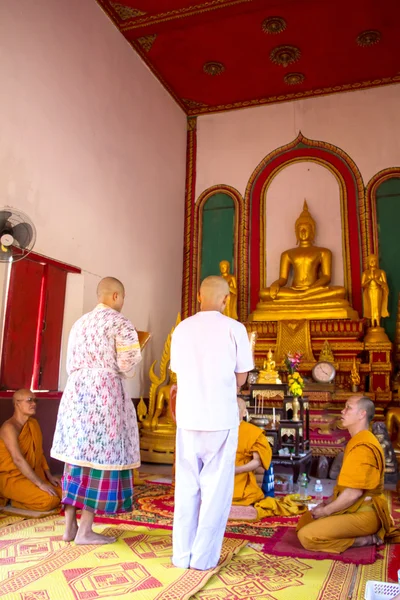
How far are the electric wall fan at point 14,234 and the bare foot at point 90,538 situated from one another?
200cm

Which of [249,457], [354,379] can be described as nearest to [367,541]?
[249,457]

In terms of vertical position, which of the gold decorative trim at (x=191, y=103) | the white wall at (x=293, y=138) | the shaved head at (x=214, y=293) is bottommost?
the shaved head at (x=214, y=293)

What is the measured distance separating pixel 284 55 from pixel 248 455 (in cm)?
560

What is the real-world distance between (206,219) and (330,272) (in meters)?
2.06

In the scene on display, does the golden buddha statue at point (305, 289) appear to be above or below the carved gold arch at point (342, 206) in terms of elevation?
below

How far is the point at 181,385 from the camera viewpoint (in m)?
2.25

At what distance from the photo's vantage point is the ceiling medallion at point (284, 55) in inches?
262

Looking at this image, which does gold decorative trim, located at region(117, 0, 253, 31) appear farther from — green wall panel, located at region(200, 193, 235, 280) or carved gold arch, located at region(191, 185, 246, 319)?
green wall panel, located at region(200, 193, 235, 280)

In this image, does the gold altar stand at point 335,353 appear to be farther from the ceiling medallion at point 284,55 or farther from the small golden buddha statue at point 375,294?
the ceiling medallion at point 284,55

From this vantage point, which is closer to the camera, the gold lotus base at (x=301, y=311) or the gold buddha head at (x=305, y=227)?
the gold lotus base at (x=301, y=311)

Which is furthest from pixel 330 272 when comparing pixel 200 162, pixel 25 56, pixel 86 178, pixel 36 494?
pixel 36 494

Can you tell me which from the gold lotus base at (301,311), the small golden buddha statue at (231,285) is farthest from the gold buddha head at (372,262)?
the small golden buddha statue at (231,285)

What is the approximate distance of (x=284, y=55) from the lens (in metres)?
6.76

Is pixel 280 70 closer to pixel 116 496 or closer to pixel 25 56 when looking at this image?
pixel 25 56
